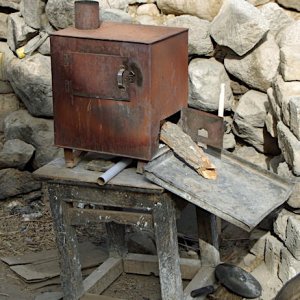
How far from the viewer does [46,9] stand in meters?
6.04

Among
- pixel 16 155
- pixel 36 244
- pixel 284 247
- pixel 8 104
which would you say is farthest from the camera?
pixel 8 104

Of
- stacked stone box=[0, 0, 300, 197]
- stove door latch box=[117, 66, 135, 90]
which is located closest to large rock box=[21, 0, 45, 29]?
stacked stone box=[0, 0, 300, 197]

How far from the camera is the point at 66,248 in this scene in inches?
161

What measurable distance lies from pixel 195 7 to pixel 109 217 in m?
2.02

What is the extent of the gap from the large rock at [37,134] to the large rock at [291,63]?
256 centimetres

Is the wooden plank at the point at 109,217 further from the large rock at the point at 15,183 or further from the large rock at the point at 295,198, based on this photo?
the large rock at the point at 15,183

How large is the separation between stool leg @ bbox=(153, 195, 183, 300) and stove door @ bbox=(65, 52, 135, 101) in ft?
2.07

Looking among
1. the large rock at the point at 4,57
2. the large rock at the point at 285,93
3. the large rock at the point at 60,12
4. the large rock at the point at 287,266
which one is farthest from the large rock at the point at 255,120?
the large rock at the point at 4,57

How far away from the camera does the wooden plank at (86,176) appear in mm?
3701

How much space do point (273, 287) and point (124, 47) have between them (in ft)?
6.58

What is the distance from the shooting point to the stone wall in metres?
4.48

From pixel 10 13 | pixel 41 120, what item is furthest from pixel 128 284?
pixel 10 13

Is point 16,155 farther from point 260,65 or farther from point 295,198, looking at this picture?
point 295,198

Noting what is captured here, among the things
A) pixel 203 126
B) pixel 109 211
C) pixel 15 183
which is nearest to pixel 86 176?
pixel 109 211
